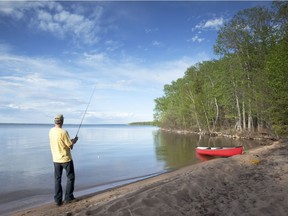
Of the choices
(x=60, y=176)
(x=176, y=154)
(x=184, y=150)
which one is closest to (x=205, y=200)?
(x=60, y=176)

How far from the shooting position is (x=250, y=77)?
32.3 m

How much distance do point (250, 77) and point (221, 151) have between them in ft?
57.8

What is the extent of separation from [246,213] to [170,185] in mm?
2496

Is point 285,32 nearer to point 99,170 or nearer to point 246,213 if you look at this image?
point 99,170

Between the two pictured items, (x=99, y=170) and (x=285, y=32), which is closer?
(x=99, y=170)

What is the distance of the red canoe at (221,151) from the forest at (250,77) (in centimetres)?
776

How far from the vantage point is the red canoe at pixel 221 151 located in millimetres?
17131

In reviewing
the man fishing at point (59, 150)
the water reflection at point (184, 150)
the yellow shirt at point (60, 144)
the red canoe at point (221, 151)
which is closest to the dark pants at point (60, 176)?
the man fishing at point (59, 150)

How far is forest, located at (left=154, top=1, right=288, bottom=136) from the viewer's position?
22828 millimetres

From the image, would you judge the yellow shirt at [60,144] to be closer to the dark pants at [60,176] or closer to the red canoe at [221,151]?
the dark pants at [60,176]

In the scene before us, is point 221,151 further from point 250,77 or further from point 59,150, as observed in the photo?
point 250,77

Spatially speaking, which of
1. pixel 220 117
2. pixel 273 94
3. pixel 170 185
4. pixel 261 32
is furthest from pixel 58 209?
pixel 220 117

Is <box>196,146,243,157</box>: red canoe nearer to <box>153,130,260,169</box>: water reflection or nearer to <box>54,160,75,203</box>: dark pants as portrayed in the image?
<box>153,130,260,169</box>: water reflection

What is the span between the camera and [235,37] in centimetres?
3212
